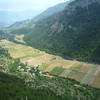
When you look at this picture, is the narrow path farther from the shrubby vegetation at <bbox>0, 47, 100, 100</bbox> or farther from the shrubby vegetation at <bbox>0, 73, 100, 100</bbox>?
the shrubby vegetation at <bbox>0, 73, 100, 100</bbox>

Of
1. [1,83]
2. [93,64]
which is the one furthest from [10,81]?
[93,64]

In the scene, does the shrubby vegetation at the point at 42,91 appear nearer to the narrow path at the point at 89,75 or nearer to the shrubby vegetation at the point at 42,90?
the shrubby vegetation at the point at 42,90

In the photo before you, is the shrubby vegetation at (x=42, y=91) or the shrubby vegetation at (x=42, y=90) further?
the shrubby vegetation at (x=42, y=90)

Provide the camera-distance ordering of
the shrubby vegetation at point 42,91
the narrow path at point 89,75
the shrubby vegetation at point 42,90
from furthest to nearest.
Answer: the narrow path at point 89,75 → the shrubby vegetation at point 42,90 → the shrubby vegetation at point 42,91

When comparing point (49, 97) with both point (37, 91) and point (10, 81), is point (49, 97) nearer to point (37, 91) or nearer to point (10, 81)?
point (37, 91)

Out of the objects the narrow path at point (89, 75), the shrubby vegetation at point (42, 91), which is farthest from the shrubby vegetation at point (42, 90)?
the narrow path at point (89, 75)

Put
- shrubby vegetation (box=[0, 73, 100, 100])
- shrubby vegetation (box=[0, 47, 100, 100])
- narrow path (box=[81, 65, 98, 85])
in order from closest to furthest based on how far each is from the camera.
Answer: shrubby vegetation (box=[0, 73, 100, 100])
shrubby vegetation (box=[0, 47, 100, 100])
narrow path (box=[81, 65, 98, 85])

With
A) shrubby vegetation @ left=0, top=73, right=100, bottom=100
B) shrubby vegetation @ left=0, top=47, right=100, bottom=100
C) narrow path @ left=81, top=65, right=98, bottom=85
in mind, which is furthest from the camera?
narrow path @ left=81, top=65, right=98, bottom=85

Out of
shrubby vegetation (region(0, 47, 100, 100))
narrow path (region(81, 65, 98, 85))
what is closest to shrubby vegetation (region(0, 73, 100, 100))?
shrubby vegetation (region(0, 47, 100, 100))

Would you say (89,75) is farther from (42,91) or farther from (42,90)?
(42,91)

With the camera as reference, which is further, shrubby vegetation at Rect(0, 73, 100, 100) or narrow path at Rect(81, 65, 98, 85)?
narrow path at Rect(81, 65, 98, 85)

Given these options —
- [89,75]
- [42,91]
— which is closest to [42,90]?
[42,91]
